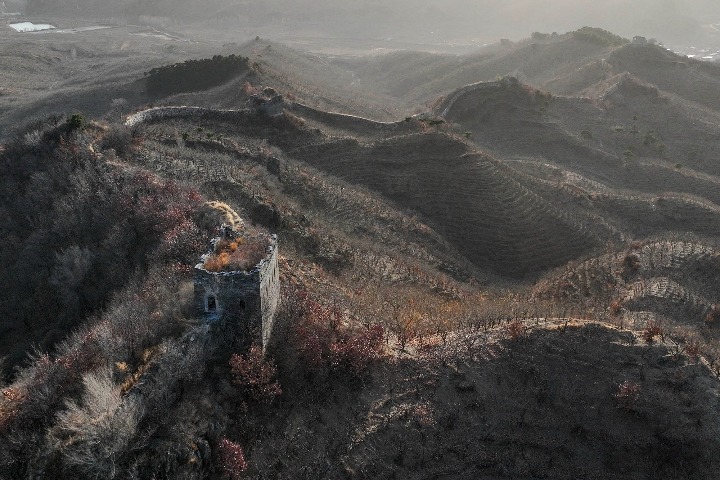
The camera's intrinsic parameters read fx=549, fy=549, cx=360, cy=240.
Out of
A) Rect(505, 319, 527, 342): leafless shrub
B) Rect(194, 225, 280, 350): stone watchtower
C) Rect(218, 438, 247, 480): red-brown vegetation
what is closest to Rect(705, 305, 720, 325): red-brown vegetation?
Rect(505, 319, 527, 342): leafless shrub

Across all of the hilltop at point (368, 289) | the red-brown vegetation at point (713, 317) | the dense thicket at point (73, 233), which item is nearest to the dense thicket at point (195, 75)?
the hilltop at point (368, 289)

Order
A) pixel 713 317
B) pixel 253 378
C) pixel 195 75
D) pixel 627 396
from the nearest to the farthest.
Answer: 1. pixel 253 378
2. pixel 627 396
3. pixel 713 317
4. pixel 195 75

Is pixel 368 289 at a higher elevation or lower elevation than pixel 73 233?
lower

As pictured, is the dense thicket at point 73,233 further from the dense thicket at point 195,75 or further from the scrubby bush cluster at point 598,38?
the scrubby bush cluster at point 598,38

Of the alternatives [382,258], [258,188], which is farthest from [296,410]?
[258,188]

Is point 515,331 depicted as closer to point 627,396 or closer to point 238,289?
point 627,396

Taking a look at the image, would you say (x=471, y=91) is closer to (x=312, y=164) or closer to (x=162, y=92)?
(x=312, y=164)

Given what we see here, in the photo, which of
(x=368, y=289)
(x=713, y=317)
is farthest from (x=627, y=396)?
(x=368, y=289)
